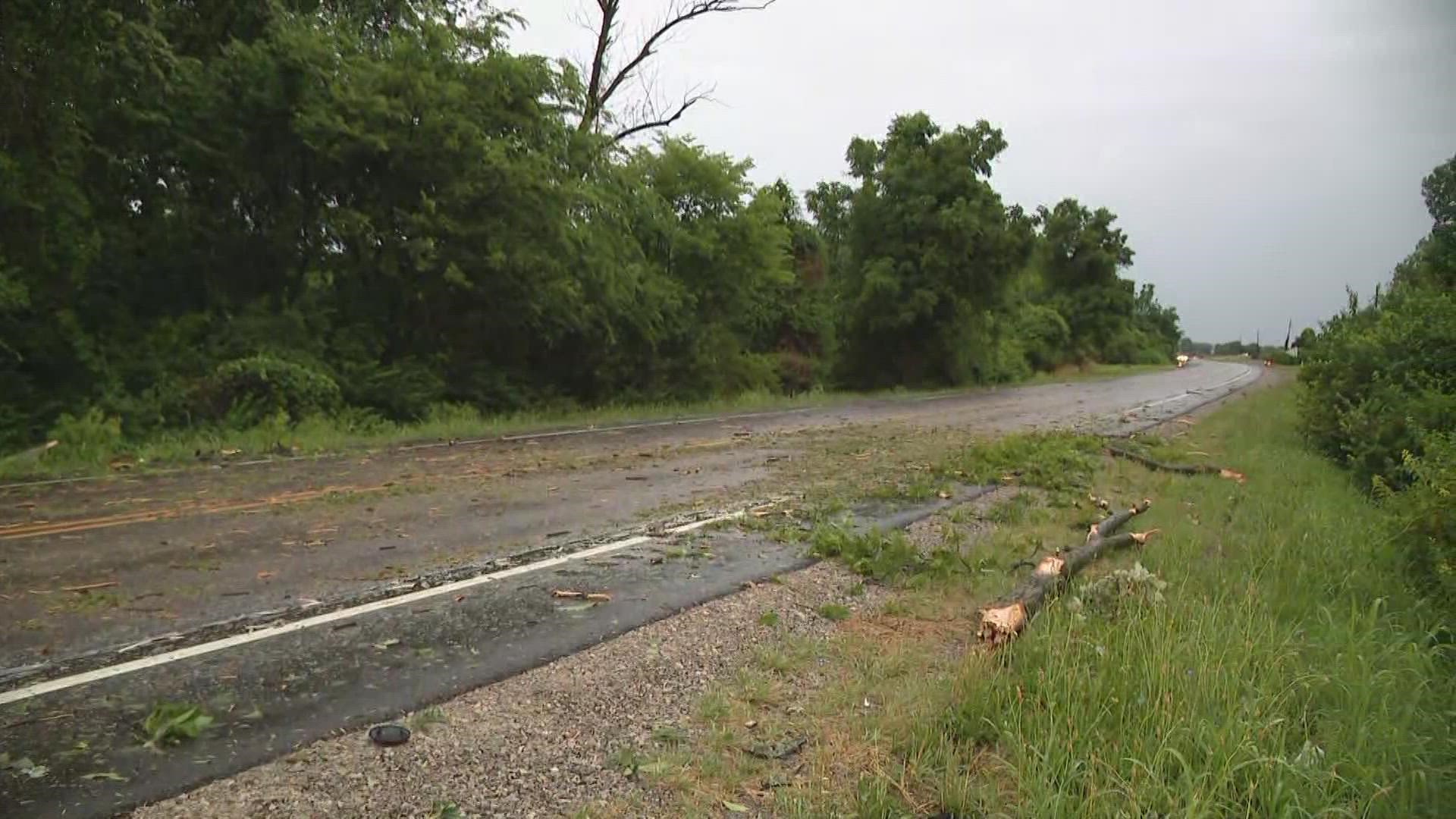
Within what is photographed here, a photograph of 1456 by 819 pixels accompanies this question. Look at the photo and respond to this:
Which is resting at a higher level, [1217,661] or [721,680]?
[1217,661]

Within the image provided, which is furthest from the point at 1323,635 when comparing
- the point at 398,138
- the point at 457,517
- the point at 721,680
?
the point at 398,138

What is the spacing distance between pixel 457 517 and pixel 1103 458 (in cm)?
908

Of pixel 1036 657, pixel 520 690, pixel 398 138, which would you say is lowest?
pixel 520 690

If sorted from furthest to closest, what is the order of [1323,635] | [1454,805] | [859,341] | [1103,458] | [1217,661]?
[859,341], [1103,458], [1323,635], [1217,661], [1454,805]

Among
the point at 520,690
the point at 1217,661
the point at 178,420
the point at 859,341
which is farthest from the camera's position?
the point at 859,341

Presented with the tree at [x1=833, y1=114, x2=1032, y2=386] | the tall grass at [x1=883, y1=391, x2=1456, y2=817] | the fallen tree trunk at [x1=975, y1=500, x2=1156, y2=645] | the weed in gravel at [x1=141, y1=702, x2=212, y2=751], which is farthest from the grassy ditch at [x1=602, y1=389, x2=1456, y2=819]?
the tree at [x1=833, y1=114, x2=1032, y2=386]

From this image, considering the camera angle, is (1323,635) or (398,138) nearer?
(1323,635)

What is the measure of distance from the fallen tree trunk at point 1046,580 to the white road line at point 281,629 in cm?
305

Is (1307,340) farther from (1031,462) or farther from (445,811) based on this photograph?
(445,811)

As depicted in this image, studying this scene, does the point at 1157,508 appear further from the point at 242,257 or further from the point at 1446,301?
the point at 242,257

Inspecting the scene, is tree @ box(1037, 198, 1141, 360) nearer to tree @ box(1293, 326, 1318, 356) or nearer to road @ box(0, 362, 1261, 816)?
tree @ box(1293, 326, 1318, 356)

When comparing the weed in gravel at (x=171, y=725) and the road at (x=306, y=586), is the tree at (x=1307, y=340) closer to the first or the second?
the road at (x=306, y=586)

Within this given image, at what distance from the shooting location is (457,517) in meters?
7.98

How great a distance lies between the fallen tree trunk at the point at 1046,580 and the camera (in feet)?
15.1
